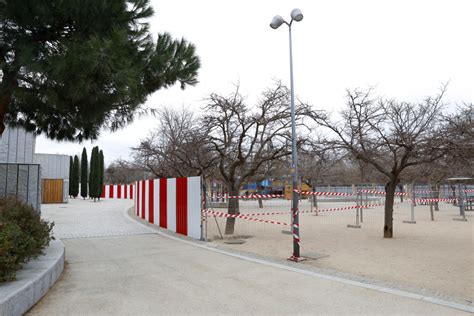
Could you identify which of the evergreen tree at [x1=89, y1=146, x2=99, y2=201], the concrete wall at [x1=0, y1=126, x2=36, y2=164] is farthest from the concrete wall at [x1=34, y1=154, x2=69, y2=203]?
the concrete wall at [x1=0, y1=126, x2=36, y2=164]

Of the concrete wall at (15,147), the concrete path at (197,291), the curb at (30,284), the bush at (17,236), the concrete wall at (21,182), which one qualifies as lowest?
the concrete path at (197,291)

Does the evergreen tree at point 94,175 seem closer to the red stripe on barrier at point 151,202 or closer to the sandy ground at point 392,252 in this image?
the red stripe on barrier at point 151,202

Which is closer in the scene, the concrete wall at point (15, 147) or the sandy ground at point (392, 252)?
the sandy ground at point (392, 252)

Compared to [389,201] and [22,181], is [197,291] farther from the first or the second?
[389,201]

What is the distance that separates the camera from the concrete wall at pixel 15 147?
46.8 feet

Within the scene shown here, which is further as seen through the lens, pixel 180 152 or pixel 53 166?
pixel 53 166

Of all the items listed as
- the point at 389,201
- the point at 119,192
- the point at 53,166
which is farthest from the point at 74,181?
the point at 389,201

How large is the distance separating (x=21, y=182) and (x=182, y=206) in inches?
188

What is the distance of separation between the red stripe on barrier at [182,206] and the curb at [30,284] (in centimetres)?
527

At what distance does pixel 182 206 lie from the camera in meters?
11.8

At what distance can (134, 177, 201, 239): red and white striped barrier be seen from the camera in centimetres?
1094

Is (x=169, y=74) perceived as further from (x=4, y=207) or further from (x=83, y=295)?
(x=83, y=295)

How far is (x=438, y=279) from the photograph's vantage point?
21.1 ft

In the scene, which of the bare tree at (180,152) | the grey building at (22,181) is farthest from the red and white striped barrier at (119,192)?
the grey building at (22,181)
